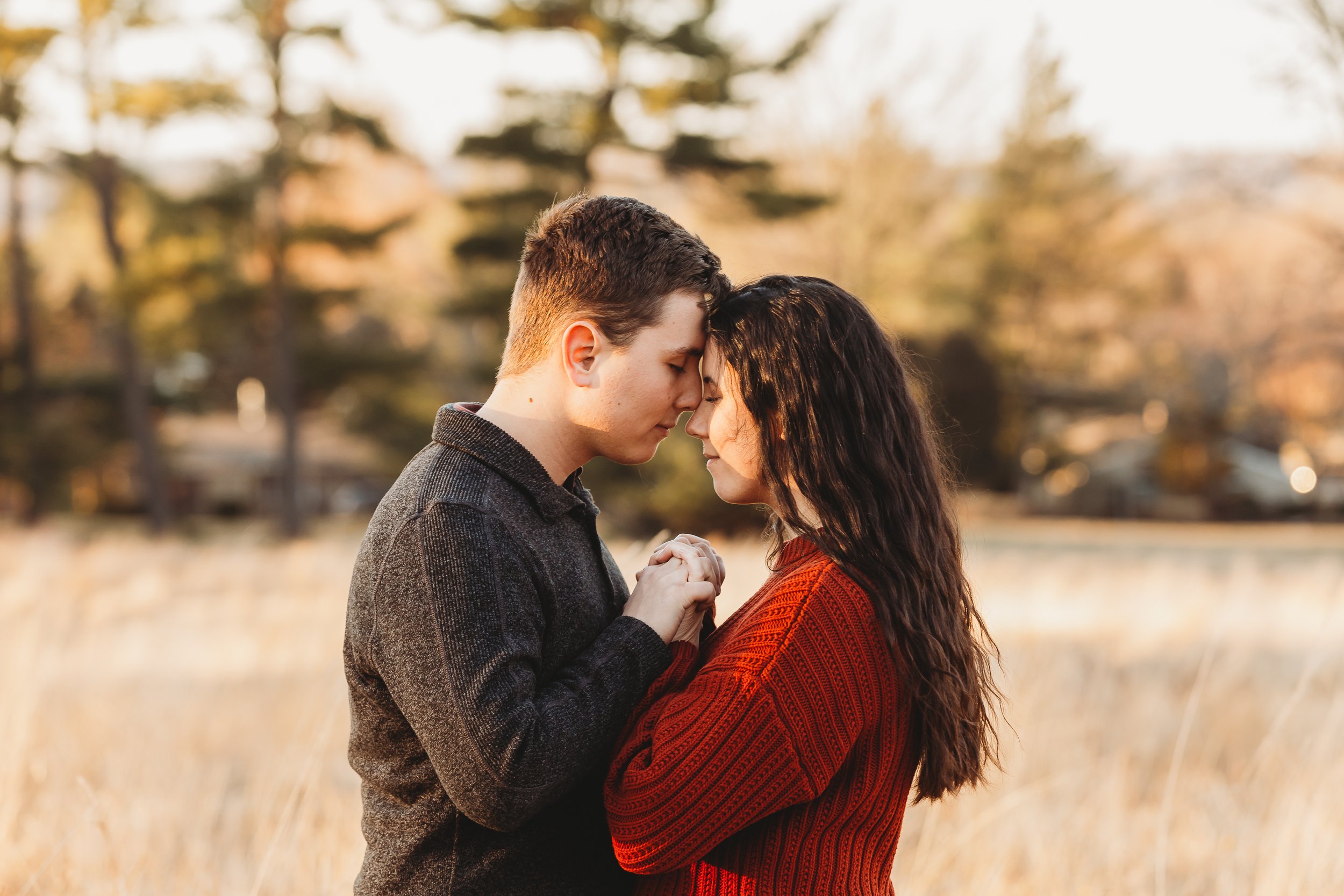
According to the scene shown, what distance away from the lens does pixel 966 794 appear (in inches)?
175

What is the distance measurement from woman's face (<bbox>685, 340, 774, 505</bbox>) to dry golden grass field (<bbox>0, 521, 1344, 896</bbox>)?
1062 millimetres

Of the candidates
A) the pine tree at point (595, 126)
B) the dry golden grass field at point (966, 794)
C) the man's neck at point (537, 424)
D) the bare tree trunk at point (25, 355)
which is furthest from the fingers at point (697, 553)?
the bare tree trunk at point (25, 355)

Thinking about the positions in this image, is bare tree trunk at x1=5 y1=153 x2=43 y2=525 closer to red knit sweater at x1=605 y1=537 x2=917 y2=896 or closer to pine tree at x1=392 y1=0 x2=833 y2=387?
pine tree at x1=392 y1=0 x2=833 y2=387

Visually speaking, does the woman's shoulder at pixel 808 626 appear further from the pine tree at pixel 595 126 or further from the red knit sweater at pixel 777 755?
the pine tree at pixel 595 126

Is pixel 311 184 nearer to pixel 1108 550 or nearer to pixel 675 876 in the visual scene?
pixel 1108 550

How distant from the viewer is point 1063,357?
3312 cm

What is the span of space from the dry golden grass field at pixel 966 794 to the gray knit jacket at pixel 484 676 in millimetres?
1019

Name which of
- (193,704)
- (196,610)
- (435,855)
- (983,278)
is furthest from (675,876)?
(983,278)

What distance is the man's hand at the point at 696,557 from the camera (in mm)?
2016

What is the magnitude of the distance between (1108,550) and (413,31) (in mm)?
12775

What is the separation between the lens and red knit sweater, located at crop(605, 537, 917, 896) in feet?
5.59

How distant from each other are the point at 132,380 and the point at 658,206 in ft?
38.1

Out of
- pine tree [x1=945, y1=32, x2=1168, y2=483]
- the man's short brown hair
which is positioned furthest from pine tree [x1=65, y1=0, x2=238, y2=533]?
pine tree [x1=945, y1=32, x2=1168, y2=483]

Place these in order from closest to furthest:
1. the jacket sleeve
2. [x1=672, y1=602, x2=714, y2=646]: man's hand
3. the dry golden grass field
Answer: the jacket sleeve < [x1=672, y1=602, x2=714, y2=646]: man's hand < the dry golden grass field
